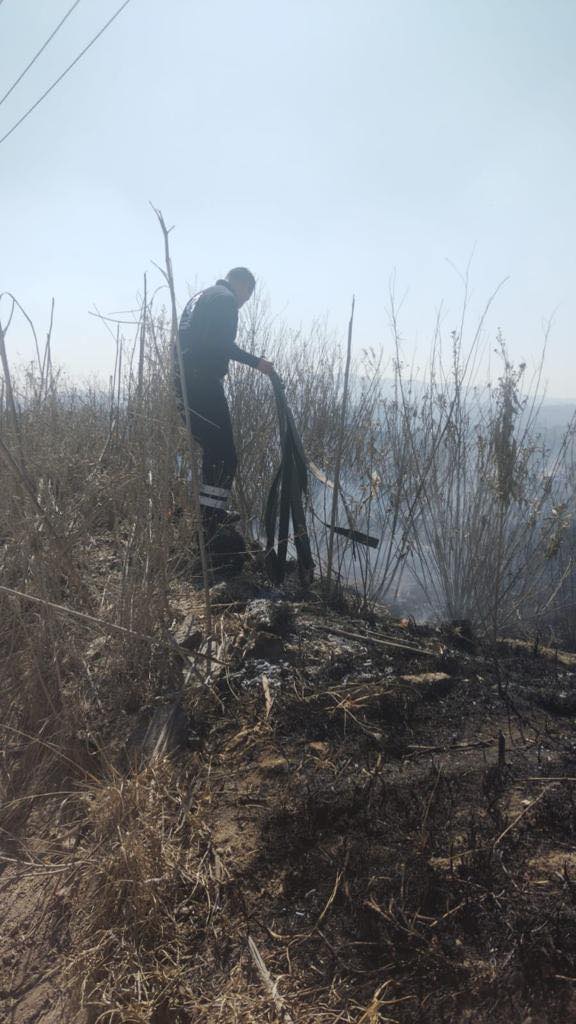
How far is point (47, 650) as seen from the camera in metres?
2.43

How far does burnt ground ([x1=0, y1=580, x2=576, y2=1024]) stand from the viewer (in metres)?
1.34

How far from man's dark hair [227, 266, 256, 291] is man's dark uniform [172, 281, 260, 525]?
98 mm

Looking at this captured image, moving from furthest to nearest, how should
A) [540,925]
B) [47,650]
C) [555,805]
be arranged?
[47,650], [555,805], [540,925]

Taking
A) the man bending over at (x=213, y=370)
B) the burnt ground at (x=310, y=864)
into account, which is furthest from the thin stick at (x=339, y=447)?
the burnt ground at (x=310, y=864)

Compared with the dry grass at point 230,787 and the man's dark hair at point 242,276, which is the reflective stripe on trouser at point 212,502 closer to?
the dry grass at point 230,787

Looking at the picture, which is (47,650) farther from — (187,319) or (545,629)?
(545,629)

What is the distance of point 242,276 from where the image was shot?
3.88 m

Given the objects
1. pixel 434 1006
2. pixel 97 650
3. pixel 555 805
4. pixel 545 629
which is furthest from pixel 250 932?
pixel 545 629

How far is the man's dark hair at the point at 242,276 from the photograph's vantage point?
12.7ft

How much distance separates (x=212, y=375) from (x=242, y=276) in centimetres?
66

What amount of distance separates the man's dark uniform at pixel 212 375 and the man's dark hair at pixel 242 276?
0.32ft

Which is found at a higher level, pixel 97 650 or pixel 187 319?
pixel 187 319

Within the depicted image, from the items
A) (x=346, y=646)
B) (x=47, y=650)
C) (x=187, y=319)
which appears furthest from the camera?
(x=187, y=319)

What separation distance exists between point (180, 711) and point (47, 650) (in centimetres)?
58
